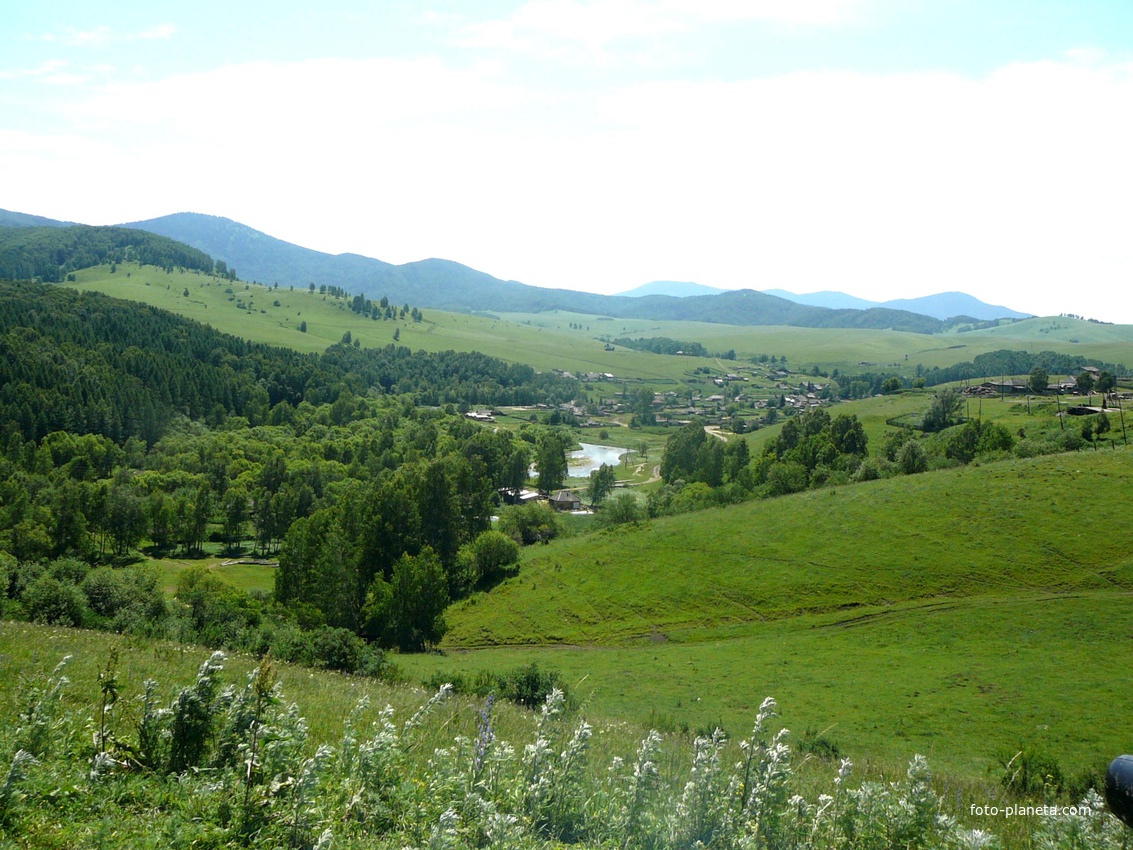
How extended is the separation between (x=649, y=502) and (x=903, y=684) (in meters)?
48.9

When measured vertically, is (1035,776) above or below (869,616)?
above

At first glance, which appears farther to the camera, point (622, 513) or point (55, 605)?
point (622, 513)

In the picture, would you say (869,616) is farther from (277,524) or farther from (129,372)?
(129,372)

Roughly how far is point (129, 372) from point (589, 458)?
9969cm

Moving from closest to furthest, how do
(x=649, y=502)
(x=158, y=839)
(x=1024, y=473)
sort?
(x=158, y=839) → (x=1024, y=473) → (x=649, y=502)

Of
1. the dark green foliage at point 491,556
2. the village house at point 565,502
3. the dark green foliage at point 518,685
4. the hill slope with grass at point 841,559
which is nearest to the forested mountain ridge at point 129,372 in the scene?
the village house at point 565,502

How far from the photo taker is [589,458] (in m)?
150

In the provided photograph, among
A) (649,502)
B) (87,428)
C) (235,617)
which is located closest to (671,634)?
(235,617)

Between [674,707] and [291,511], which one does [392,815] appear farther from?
[291,511]

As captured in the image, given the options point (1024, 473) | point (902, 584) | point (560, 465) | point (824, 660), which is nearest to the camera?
point (824, 660)

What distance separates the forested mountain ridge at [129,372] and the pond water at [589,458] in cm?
5378

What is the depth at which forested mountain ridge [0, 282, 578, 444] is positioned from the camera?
11544 cm

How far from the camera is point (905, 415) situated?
115562 millimetres

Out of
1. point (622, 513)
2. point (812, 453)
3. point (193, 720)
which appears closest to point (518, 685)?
point (193, 720)
